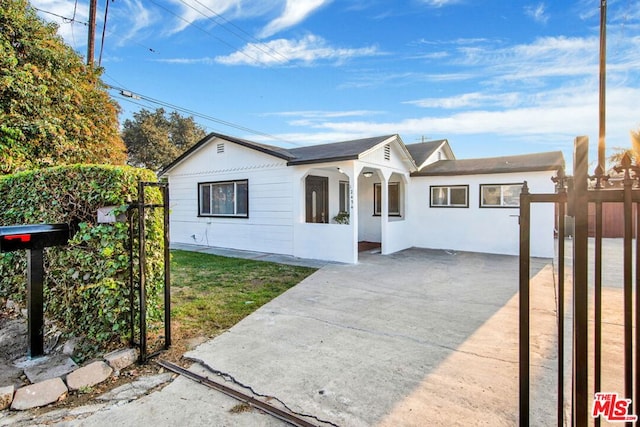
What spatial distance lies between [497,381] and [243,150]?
30.1 ft

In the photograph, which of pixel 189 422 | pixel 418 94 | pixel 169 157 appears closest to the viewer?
pixel 189 422

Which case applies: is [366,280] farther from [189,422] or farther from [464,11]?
[464,11]

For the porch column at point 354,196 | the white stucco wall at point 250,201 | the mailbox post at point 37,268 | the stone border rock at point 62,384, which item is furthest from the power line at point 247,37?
the stone border rock at point 62,384

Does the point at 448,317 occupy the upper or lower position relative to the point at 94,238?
lower

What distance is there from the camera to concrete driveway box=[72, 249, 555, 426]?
96.4 inches

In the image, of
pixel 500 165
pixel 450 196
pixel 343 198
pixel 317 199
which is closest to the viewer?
pixel 500 165

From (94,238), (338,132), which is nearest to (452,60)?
(94,238)

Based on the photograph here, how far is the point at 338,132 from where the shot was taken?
22281mm

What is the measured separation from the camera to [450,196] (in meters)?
11.0

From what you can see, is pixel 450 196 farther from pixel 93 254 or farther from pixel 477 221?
pixel 93 254

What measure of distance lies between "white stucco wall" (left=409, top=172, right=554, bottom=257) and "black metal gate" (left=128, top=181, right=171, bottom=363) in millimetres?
9323

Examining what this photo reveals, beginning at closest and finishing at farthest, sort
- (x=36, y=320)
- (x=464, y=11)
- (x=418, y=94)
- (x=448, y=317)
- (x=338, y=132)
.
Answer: (x=36, y=320)
(x=448, y=317)
(x=464, y=11)
(x=418, y=94)
(x=338, y=132)

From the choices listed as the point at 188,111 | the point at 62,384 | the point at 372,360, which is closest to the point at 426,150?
the point at 372,360

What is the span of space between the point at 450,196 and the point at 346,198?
12.0ft
